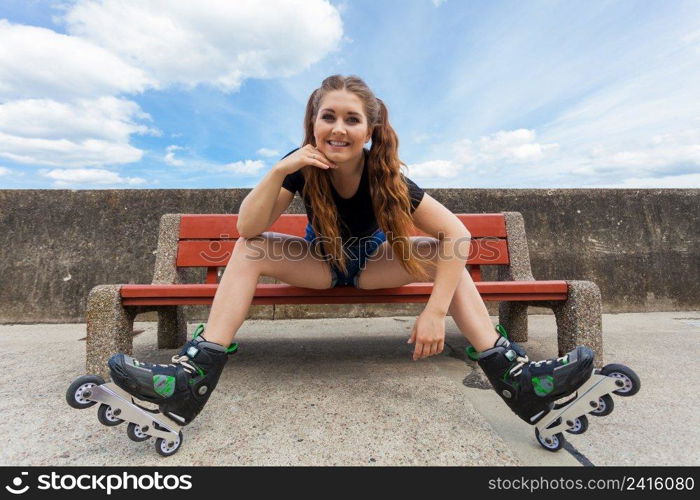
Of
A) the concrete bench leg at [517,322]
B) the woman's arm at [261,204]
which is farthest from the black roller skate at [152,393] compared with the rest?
the concrete bench leg at [517,322]

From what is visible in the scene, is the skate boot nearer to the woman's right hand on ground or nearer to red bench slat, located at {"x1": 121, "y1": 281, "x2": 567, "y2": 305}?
red bench slat, located at {"x1": 121, "y1": 281, "x2": 567, "y2": 305}

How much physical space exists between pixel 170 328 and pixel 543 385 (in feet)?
8.22

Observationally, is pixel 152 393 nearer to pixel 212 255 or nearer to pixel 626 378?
pixel 626 378

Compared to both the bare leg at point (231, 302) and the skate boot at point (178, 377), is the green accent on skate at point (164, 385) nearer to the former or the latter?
the skate boot at point (178, 377)

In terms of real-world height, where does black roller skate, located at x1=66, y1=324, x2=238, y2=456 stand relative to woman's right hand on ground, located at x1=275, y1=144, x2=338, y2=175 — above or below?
below

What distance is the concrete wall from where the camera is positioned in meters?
3.85

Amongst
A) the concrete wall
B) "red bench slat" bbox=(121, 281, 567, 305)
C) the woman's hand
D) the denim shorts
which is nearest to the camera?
the woman's hand

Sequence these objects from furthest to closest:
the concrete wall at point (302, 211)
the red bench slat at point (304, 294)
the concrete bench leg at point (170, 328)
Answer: the concrete wall at point (302, 211) → the concrete bench leg at point (170, 328) → the red bench slat at point (304, 294)

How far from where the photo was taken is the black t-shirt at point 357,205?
5.56 feet

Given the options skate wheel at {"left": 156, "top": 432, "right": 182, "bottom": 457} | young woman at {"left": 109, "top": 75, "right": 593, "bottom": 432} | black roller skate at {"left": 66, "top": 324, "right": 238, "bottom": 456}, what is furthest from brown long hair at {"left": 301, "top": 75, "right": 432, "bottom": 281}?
skate wheel at {"left": 156, "top": 432, "right": 182, "bottom": 457}

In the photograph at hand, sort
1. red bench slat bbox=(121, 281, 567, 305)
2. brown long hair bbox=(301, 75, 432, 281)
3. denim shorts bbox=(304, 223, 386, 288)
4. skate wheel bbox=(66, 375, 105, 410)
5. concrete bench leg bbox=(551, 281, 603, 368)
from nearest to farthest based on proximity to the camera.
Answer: skate wheel bbox=(66, 375, 105, 410) < brown long hair bbox=(301, 75, 432, 281) < denim shorts bbox=(304, 223, 386, 288) < red bench slat bbox=(121, 281, 567, 305) < concrete bench leg bbox=(551, 281, 603, 368)

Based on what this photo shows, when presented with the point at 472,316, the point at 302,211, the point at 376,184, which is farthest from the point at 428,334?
the point at 302,211
